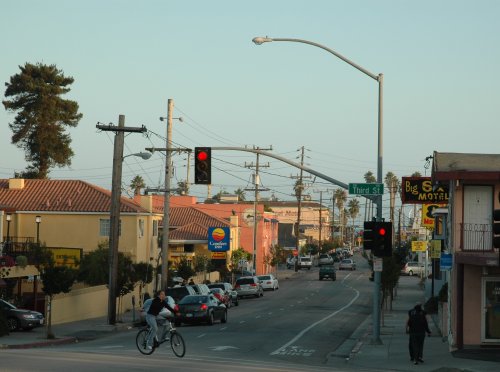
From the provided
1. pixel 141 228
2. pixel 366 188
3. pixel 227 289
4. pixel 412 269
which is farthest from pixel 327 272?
pixel 366 188

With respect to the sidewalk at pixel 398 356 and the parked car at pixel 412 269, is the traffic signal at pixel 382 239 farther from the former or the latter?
the parked car at pixel 412 269

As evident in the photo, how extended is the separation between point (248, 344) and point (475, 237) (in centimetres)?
832

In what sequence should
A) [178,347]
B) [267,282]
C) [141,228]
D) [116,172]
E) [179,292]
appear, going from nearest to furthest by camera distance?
[178,347], [116,172], [179,292], [141,228], [267,282]

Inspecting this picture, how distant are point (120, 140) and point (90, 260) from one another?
15200mm

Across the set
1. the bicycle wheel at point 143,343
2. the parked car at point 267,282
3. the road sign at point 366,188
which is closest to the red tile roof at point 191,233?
the parked car at point 267,282

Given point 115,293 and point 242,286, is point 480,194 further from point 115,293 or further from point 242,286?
point 242,286

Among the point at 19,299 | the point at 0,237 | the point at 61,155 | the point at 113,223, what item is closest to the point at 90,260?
the point at 0,237

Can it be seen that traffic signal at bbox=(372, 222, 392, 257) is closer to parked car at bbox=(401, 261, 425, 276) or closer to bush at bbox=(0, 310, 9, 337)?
bush at bbox=(0, 310, 9, 337)

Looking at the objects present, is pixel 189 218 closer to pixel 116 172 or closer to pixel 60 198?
pixel 60 198

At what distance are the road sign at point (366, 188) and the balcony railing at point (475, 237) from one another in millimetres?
2771

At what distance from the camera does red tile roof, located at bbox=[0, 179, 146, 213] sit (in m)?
63.0

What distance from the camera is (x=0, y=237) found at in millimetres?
51500

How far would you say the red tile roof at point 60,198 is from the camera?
207ft

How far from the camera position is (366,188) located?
96.9 ft
